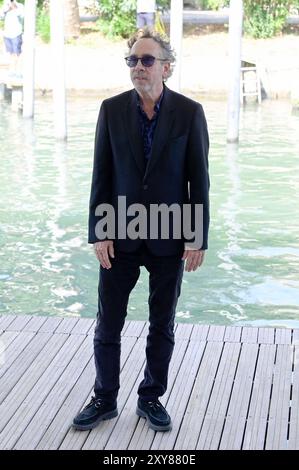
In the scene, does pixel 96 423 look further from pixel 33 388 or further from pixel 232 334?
pixel 232 334

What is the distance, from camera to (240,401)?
5.06 m

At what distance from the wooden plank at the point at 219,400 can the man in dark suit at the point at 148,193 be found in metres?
0.20

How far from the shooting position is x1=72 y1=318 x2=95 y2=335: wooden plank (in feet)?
20.0

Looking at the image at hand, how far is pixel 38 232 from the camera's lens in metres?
11.4

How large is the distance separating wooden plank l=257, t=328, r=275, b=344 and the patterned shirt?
1817mm

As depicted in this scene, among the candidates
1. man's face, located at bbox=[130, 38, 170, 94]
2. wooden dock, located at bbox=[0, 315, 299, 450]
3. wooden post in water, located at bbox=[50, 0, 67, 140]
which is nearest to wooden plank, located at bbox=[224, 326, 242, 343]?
wooden dock, located at bbox=[0, 315, 299, 450]

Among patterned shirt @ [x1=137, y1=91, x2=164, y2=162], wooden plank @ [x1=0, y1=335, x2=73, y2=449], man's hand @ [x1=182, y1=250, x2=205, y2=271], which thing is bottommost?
wooden plank @ [x1=0, y1=335, x2=73, y2=449]

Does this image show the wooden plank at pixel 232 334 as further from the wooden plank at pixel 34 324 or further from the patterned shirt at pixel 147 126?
the patterned shirt at pixel 147 126

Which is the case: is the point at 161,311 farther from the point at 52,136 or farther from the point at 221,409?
the point at 52,136

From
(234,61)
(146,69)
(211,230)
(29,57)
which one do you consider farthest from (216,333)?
(29,57)

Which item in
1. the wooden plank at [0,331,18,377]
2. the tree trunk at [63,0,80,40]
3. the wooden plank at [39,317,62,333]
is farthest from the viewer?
the tree trunk at [63,0,80,40]

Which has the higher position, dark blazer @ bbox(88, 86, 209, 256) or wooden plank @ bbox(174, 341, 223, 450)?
dark blazer @ bbox(88, 86, 209, 256)

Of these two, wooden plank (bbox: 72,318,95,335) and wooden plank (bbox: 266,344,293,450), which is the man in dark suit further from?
wooden plank (bbox: 72,318,95,335)

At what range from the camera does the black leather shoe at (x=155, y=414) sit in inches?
184
